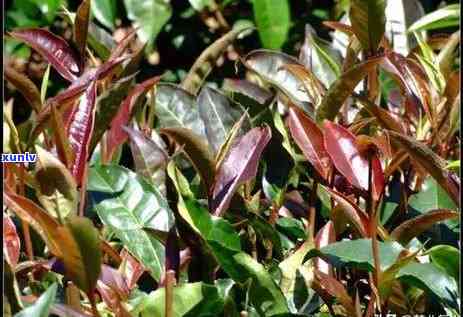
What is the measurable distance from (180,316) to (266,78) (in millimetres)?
625

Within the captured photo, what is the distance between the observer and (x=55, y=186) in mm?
1271

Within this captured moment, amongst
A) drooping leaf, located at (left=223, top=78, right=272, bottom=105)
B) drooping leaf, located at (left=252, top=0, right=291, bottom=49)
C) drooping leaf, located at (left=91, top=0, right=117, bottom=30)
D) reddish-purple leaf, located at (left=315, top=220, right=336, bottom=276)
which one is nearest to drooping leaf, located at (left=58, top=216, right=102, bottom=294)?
reddish-purple leaf, located at (left=315, top=220, right=336, bottom=276)

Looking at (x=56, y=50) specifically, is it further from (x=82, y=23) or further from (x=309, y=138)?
(x=309, y=138)

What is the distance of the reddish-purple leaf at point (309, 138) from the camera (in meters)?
1.49

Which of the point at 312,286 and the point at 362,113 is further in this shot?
the point at 362,113

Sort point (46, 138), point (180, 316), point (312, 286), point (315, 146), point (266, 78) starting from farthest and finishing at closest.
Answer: point (266, 78) < point (46, 138) < point (315, 146) < point (312, 286) < point (180, 316)

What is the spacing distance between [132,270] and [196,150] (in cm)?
21

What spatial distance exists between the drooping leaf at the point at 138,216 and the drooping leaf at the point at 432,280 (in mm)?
324

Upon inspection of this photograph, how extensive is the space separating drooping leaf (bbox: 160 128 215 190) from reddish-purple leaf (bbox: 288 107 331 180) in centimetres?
17

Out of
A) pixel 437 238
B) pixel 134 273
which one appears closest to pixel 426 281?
pixel 437 238

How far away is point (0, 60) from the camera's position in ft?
4.31

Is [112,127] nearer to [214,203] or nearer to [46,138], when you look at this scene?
[46,138]

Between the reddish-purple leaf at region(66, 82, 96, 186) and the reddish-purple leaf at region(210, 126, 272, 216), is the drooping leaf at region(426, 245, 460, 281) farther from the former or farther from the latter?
the reddish-purple leaf at region(66, 82, 96, 186)

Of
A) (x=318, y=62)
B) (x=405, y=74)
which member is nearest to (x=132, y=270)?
(x=405, y=74)
